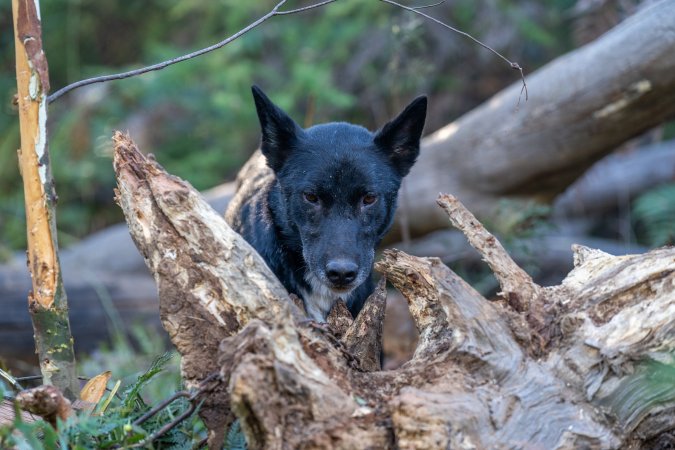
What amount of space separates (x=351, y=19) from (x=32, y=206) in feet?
21.5

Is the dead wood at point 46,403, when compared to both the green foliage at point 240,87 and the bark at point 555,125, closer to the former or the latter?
the bark at point 555,125

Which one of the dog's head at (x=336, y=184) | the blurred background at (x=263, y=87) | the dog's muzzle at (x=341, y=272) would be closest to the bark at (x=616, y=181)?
the blurred background at (x=263, y=87)

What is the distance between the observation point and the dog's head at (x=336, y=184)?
4.00 m

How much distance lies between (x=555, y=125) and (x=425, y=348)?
141 inches

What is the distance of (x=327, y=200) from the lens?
4.11 m

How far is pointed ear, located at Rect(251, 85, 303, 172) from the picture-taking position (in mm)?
4238

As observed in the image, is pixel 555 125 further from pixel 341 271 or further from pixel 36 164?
pixel 36 164

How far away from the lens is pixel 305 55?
30.6 feet

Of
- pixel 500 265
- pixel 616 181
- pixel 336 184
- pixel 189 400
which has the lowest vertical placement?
pixel 616 181

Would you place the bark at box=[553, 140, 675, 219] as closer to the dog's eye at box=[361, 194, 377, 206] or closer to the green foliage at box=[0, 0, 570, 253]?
the green foliage at box=[0, 0, 570, 253]

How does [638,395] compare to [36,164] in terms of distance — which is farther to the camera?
[36,164]

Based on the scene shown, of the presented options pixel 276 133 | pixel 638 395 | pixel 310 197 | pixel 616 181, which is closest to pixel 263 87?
pixel 616 181

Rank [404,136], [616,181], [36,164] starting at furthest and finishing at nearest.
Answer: [616,181] → [404,136] → [36,164]

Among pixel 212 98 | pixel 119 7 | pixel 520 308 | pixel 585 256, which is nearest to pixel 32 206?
pixel 520 308
